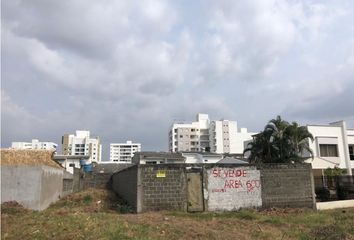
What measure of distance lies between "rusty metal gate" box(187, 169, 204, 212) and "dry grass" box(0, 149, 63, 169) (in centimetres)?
973

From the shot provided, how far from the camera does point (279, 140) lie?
2819 cm

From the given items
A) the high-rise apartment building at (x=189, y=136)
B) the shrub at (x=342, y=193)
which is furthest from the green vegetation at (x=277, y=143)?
the high-rise apartment building at (x=189, y=136)

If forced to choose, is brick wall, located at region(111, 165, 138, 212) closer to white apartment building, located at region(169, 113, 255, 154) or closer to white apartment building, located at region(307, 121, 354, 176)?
white apartment building, located at region(307, 121, 354, 176)

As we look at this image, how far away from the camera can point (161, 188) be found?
1530 cm

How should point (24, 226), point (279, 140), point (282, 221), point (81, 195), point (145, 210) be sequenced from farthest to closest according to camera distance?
1. point (279, 140)
2. point (81, 195)
3. point (145, 210)
4. point (282, 221)
5. point (24, 226)

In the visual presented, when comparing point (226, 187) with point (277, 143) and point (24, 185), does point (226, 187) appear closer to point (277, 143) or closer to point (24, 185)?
point (24, 185)

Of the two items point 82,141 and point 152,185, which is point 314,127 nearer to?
point 152,185

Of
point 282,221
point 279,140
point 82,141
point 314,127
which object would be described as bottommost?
point 282,221

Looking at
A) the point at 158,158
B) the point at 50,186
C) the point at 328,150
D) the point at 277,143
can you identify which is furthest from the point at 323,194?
the point at 158,158

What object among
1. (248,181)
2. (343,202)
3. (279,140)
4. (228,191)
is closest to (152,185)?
(228,191)

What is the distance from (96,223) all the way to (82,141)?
9466 centimetres

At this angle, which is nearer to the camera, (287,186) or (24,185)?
(24,185)

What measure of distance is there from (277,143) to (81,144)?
80.2 metres

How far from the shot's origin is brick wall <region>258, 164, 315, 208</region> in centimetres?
1669
